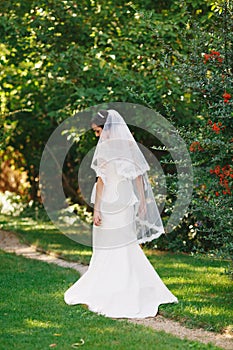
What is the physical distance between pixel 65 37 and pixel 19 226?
3.87 meters

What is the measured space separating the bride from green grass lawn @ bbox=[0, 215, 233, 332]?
1.04ft

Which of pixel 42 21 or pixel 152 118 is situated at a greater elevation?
pixel 42 21

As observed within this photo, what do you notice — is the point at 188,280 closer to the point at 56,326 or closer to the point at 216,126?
the point at 216,126

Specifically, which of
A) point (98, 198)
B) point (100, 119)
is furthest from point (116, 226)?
point (100, 119)

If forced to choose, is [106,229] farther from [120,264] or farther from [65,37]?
[65,37]

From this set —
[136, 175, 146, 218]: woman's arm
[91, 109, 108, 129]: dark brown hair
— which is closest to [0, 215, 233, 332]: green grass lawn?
[136, 175, 146, 218]: woman's arm

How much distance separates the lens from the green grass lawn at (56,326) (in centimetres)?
491

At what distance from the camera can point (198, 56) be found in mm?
6492

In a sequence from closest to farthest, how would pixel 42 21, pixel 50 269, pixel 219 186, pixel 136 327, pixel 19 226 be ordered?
1. pixel 136 327
2. pixel 219 186
3. pixel 50 269
4. pixel 42 21
5. pixel 19 226

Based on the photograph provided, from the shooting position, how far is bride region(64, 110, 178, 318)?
613 centimetres

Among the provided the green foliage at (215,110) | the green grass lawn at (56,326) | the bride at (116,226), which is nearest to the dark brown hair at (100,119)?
the bride at (116,226)

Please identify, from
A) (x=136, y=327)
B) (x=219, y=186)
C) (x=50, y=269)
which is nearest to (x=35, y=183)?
(x=50, y=269)

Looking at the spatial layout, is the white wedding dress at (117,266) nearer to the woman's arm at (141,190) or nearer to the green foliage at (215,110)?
the woman's arm at (141,190)

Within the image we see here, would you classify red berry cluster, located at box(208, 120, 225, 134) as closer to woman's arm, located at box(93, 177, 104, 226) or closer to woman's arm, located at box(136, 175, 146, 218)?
woman's arm, located at box(136, 175, 146, 218)
